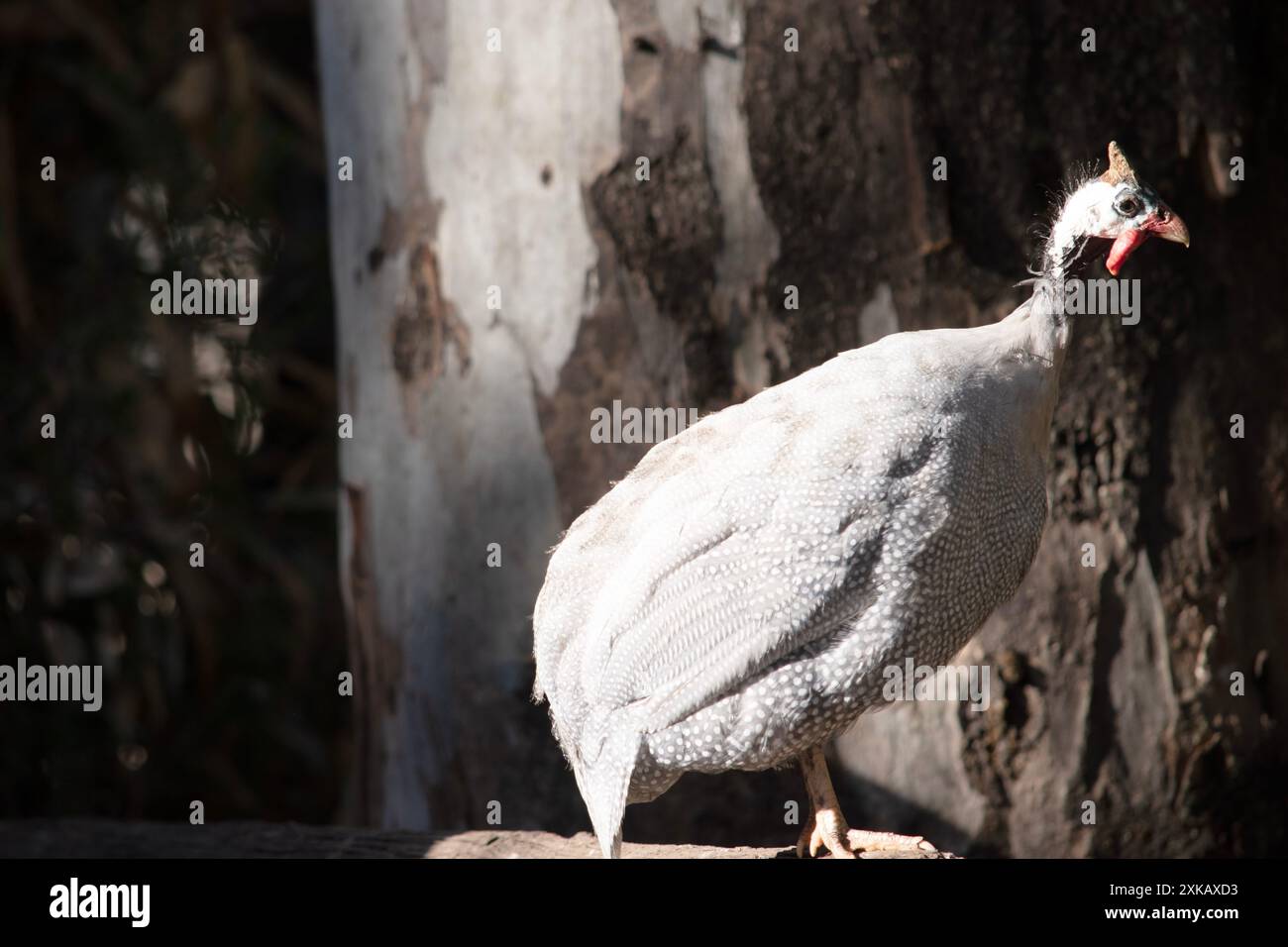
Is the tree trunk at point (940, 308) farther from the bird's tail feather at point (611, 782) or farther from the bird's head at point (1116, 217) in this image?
the bird's tail feather at point (611, 782)

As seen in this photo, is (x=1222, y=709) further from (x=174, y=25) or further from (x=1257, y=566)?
(x=174, y=25)

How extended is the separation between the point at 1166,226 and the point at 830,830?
0.90 meters

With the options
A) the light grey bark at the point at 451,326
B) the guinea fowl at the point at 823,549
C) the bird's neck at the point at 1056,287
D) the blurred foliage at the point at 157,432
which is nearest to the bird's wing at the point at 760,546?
the guinea fowl at the point at 823,549

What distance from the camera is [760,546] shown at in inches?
72.8

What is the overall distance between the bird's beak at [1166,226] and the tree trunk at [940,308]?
0.65m

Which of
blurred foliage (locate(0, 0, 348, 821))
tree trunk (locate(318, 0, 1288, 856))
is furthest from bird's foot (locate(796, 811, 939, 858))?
blurred foliage (locate(0, 0, 348, 821))

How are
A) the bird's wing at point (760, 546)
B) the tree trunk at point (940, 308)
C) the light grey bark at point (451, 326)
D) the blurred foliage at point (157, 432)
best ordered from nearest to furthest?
the bird's wing at point (760, 546) → the tree trunk at point (940, 308) → the light grey bark at point (451, 326) → the blurred foliage at point (157, 432)

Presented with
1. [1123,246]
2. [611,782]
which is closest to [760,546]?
[611,782]

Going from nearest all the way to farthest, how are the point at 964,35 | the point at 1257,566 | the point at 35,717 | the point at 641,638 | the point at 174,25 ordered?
the point at 641,638, the point at 964,35, the point at 1257,566, the point at 35,717, the point at 174,25

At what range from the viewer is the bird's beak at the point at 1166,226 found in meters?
1.90

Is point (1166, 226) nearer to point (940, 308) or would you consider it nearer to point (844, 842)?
point (940, 308)

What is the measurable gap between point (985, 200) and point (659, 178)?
565mm
